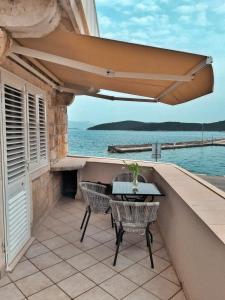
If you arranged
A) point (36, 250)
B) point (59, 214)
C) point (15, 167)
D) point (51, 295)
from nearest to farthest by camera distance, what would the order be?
point (51, 295)
point (15, 167)
point (36, 250)
point (59, 214)

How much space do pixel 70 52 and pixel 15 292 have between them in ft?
8.85

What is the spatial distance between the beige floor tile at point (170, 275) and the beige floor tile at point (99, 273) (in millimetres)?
634

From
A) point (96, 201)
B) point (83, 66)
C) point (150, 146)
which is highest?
point (83, 66)

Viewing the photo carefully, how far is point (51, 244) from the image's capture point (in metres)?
3.70

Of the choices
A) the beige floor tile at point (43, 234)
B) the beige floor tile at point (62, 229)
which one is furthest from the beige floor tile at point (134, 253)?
the beige floor tile at point (43, 234)

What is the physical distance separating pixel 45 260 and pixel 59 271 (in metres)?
0.35

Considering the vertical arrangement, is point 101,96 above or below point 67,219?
above

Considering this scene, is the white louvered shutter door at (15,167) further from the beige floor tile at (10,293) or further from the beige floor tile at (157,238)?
the beige floor tile at (157,238)

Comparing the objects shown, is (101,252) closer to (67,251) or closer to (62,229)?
(67,251)

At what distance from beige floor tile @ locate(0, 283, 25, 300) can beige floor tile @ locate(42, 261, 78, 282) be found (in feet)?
1.29

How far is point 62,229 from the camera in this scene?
4.28m

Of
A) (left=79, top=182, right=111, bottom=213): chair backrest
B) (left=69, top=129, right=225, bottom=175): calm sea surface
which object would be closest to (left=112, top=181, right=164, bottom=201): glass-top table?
(left=79, top=182, right=111, bottom=213): chair backrest

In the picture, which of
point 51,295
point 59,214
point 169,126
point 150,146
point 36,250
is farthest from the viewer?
point 169,126

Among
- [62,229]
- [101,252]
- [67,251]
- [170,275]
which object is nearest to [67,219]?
[62,229]
